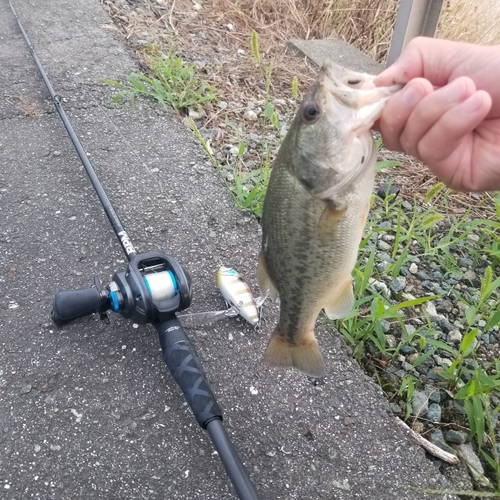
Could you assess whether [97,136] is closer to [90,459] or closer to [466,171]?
[90,459]

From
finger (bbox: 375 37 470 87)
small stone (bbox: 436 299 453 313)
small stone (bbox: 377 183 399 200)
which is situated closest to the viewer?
finger (bbox: 375 37 470 87)

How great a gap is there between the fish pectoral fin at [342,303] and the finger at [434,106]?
54 cm

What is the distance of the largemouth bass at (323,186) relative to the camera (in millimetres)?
1527

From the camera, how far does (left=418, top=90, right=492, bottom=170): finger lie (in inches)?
54.2

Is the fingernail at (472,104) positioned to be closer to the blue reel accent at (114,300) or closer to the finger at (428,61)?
the finger at (428,61)

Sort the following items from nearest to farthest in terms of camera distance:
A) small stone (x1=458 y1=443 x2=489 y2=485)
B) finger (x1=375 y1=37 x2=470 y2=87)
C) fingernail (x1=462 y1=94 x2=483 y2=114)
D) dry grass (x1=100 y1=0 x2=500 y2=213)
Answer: fingernail (x1=462 y1=94 x2=483 y2=114) < finger (x1=375 y1=37 x2=470 y2=87) < small stone (x1=458 y1=443 x2=489 y2=485) < dry grass (x1=100 y1=0 x2=500 y2=213)

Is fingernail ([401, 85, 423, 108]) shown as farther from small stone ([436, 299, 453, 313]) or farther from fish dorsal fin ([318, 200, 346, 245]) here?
small stone ([436, 299, 453, 313])

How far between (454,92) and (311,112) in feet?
1.31

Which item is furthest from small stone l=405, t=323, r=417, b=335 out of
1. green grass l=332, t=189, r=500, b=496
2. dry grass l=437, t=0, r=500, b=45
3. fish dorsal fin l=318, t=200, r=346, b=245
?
dry grass l=437, t=0, r=500, b=45

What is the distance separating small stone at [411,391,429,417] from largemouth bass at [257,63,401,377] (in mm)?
906

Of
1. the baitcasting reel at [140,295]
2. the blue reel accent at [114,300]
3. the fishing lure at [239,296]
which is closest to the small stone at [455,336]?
the fishing lure at [239,296]

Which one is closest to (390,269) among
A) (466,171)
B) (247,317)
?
(247,317)

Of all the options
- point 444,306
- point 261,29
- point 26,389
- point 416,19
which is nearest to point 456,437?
point 444,306

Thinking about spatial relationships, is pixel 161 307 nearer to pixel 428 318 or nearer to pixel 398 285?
pixel 428 318
